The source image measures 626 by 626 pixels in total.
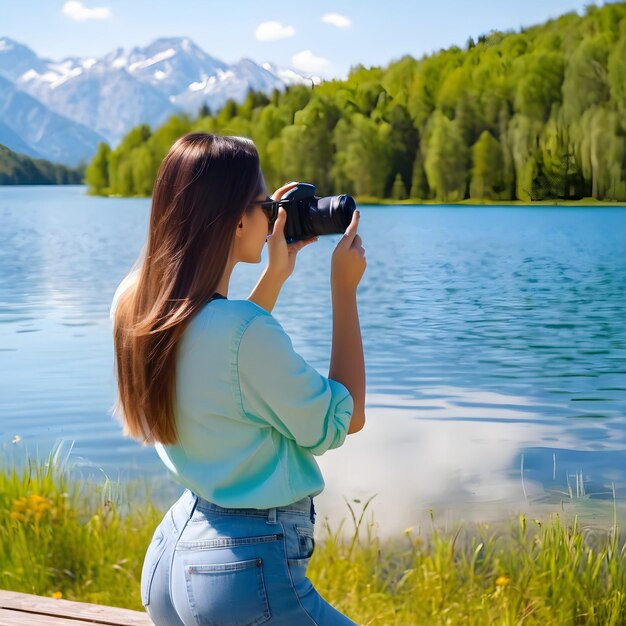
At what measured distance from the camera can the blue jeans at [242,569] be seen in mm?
1222

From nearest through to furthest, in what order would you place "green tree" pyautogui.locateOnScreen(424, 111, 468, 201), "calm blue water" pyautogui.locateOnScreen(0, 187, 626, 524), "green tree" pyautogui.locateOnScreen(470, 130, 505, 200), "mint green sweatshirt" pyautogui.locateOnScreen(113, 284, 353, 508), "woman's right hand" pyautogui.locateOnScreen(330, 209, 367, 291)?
"mint green sweatshirt" pyautogui.locateOnScreen(113, 284, 353, 508), "woman's right hand" pyautogui.locateOnScreen(330, 209, 367, 291), "calm blue water" pyautogui.locateOnScreen(0, 187, 626, 524), "green tree" pyautogui.locateOnScreen(470, 130, 505, 200), "green tree" pyautogui.locateOnScreen(424, 111, 468, 201)

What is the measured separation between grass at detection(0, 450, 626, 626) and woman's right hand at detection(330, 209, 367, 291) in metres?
1.25

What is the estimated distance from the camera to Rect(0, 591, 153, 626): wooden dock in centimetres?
193

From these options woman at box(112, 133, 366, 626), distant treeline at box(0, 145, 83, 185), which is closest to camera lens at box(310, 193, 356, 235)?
woman at box(112, 133, 366, 626)

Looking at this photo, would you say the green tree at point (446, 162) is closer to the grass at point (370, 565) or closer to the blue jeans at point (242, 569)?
the grass at point (370, 565)

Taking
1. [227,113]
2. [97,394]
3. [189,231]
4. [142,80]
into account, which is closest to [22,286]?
[97,394]

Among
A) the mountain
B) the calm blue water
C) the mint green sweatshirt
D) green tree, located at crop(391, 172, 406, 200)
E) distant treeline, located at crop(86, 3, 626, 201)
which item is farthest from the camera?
the mountain

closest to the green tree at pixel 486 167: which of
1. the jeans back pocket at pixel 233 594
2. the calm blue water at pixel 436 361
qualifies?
the calm blue water at pixel 436 361

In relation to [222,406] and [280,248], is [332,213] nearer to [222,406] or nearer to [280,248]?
[280,248]

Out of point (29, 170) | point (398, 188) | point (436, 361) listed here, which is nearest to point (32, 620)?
point (436, 361)

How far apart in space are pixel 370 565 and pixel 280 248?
1.72 metres

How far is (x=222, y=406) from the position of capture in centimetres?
123

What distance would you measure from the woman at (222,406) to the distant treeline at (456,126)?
65.6 feet

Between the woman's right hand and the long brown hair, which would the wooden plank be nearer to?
the long brown hair
